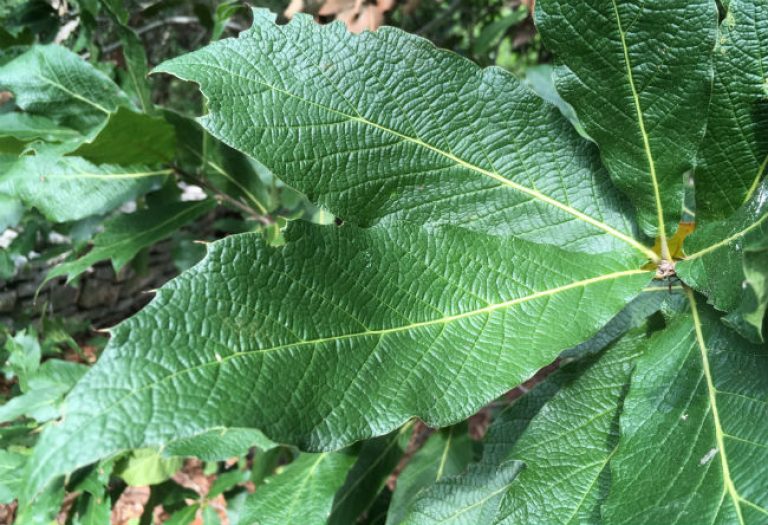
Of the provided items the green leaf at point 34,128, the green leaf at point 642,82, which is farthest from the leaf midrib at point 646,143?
the green leaf at point 34,128

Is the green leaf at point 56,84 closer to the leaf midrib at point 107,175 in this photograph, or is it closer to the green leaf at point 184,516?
the leaf midrib at point 107,175

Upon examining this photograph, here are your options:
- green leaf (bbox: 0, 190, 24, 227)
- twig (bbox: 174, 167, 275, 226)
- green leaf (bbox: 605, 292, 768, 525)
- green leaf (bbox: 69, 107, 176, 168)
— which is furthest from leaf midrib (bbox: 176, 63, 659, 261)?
green leaf (bbox: 0, 190, 24, 227)

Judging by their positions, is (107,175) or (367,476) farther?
(107,175)

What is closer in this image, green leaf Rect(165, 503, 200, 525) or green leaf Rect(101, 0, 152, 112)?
green leaf Rect(101, 0, 152, 112)

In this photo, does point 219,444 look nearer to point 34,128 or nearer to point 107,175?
point 107,175

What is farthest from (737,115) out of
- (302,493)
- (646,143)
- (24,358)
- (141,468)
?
(24,358)

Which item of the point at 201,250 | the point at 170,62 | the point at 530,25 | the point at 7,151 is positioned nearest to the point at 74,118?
the point at 7,151

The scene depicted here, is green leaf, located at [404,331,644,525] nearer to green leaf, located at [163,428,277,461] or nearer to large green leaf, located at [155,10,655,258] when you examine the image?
large green leaf, located at [155,10,655,258]
